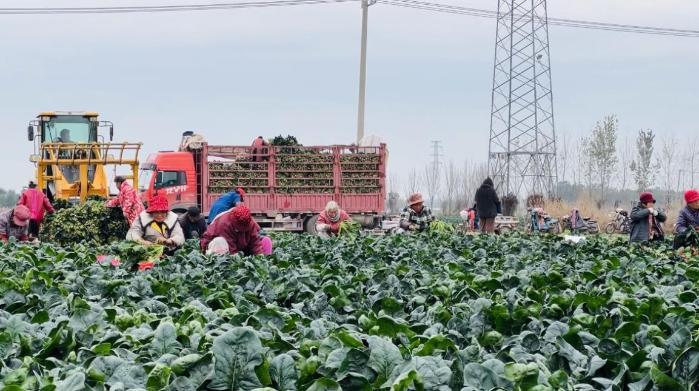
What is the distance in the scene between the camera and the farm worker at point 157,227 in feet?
41.2

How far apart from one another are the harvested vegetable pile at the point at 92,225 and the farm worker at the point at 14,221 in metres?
0.66

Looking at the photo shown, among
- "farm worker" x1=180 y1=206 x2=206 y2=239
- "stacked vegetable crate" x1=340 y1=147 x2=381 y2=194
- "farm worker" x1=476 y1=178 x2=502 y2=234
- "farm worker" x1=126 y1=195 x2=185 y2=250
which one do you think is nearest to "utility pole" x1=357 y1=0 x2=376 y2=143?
"stacked vegetable crate" x1=340 y1=147 x2=381 y2=194

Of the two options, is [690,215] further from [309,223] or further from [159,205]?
[309,223]

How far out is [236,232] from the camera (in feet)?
40.8

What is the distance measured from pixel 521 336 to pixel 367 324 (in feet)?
2.57

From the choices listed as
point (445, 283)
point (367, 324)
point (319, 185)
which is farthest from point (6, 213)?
point (367, 324)

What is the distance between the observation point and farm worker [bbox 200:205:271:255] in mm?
12234

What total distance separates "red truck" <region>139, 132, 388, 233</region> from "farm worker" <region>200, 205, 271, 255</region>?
17515mm

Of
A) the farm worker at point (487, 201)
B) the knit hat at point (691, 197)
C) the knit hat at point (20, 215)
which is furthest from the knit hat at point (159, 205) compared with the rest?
the farm worker at point (487, 201)

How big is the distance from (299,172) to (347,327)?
25811 millimetres

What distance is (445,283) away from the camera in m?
8.26

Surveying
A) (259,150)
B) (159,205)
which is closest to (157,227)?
(159,205)

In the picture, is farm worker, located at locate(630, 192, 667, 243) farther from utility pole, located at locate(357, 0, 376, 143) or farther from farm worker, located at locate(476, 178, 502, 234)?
utility pole, located at locate(357, 0, 376, 143)

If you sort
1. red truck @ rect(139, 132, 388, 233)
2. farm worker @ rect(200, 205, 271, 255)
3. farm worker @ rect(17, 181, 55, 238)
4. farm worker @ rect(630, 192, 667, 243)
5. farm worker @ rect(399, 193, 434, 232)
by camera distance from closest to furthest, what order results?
farm worker @ rect(200, 205, 271, 255)
farm worker @ rect(630, 192, 667, 243)
farm worker @ rect(399, 193, 434, 232)
farm worker @ rect(17, 181, 55, 238)
red truck @ rect(139, 132, 388, 233)
